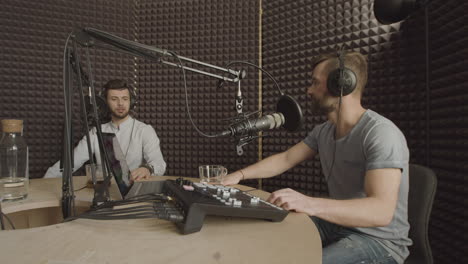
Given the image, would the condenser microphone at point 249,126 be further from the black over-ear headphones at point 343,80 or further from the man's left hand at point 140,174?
→ the man's left hand at point 140,174

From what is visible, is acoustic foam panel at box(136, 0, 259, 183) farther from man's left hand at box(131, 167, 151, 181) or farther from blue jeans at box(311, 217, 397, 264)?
blue jeans at box(311, 217, 397, 264)

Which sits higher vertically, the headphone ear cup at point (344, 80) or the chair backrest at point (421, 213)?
the headphone ear cup at point (344, 80)

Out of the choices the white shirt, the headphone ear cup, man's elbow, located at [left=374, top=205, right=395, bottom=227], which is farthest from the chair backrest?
the white shirt

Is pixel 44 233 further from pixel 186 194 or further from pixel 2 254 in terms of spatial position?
pixel 186 194

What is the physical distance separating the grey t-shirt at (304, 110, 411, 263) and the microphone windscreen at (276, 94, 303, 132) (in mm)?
352

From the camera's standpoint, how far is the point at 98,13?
290cm

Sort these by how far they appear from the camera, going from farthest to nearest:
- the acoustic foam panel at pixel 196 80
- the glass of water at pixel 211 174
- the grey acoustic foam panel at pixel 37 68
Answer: the acoustic foam panel at pixel 196 80 → the grey acoustic foam panel at pixel 37 68 → the glass of water at pixel 211 174

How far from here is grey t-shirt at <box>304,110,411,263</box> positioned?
3.69 feet

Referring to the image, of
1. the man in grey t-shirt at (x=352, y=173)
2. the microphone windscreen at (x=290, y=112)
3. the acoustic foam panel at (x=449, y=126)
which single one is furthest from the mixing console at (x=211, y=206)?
the acoustic foam panel at (x=449, y=126)

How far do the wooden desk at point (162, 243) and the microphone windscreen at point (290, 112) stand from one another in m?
0.34

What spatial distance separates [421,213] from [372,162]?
0.32 meters

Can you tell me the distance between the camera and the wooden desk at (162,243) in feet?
1.98

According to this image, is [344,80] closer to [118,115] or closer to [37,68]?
[118,115]

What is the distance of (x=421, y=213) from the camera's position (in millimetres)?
1169
